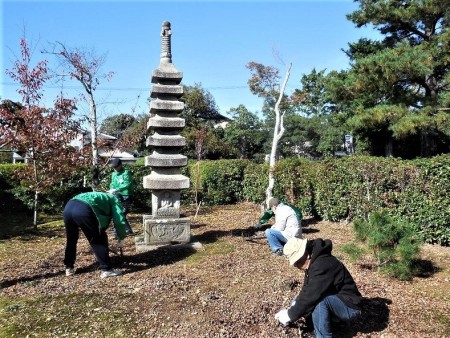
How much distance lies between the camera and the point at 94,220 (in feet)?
18.4

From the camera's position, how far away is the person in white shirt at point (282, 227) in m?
6.74

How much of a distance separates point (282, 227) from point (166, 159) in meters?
2.67

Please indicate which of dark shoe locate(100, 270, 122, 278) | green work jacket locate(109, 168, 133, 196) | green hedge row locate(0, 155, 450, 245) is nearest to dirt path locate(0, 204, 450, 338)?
dark shoe locate(100, 270, 122, 278)

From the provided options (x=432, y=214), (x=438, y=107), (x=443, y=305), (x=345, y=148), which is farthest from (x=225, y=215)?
(x=345, y=148)

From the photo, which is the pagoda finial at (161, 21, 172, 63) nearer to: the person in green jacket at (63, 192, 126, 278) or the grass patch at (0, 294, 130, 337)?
the person in green jacket at (63, 192, 126, 278)

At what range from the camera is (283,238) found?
6.85 m

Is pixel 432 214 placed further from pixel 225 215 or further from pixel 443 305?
pixel 225 215

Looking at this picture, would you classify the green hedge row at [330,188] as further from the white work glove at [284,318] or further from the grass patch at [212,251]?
the white work glove at [284,318]

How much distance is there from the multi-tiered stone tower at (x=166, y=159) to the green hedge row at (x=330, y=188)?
13.9 ft

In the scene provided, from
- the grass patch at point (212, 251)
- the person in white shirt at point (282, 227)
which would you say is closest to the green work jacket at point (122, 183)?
the grass patch at point (212, 251)

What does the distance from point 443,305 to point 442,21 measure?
1165 centimetres

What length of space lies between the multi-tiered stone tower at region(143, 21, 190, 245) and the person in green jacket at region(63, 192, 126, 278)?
174 centimetres

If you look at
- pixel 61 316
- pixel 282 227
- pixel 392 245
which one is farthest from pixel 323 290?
pixel 282 227

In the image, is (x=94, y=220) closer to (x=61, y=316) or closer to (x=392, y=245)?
(x=61, y=316)
